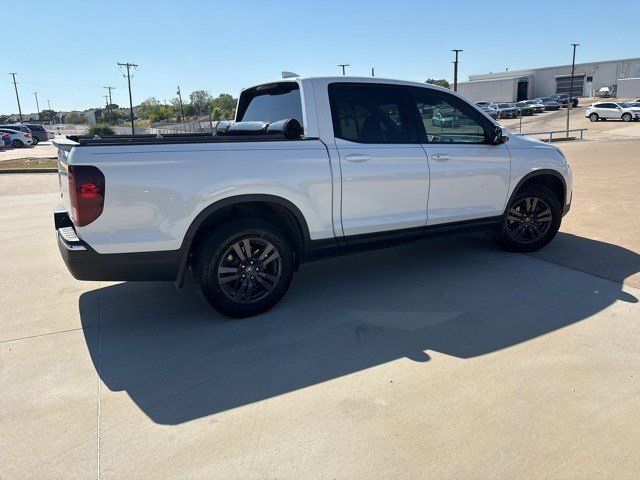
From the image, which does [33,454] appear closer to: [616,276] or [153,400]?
[153,400]

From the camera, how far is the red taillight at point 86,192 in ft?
11.4

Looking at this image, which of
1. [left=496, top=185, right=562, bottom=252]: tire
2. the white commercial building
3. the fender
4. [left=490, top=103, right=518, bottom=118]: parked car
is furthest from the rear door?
the white commercial building

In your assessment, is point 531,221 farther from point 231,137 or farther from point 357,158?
point 231,137

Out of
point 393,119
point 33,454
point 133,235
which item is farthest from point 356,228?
point 33,454

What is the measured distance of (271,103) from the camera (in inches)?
198

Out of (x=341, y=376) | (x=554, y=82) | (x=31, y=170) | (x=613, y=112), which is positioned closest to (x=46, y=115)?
(x=554, y=82)

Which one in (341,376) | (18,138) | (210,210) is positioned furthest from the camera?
(18,138)

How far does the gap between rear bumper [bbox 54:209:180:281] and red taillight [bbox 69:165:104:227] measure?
0.73 ft

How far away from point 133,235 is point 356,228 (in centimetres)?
186

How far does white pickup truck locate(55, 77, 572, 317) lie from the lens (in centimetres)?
364

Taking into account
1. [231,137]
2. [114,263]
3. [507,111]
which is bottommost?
[114,263]

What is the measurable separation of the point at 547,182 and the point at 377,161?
2.51m

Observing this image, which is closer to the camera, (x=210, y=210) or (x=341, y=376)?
(x=341, y=376)

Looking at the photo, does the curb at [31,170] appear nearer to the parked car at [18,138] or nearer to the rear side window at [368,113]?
the rear side window at [368,113]
